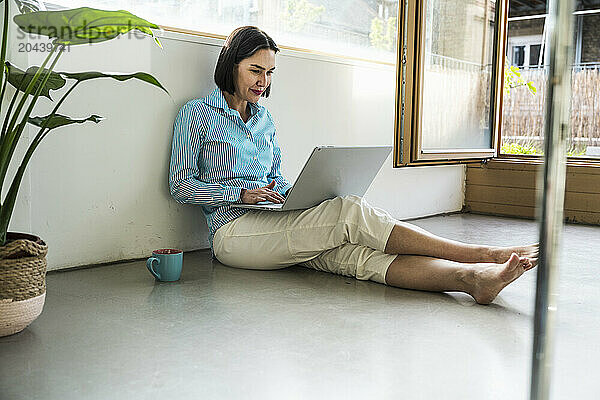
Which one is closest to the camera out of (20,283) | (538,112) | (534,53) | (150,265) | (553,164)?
(553,164)

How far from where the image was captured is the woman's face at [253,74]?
254 centimetres

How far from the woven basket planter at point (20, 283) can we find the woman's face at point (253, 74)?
1.14m

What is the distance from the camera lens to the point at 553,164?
58 cm

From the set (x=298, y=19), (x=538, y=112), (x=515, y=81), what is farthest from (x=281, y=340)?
(x=515, y=81)

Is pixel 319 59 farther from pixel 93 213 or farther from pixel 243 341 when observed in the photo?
pixel 243 341

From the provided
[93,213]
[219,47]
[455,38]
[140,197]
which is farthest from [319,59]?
[93,213]

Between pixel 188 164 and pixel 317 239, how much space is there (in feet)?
1.90

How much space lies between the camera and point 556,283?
0.59 metres

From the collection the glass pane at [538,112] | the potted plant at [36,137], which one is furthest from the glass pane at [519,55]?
the potted plant at [36,137]

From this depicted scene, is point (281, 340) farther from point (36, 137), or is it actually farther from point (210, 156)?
point (210, 156)

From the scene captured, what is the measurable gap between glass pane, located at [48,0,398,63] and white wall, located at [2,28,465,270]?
113 mm

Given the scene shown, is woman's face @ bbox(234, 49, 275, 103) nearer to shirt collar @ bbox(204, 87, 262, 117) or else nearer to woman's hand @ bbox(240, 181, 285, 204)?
shirt collar @ bbox(204, 87, 262, 117)

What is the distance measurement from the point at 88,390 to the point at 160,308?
0.60 metres

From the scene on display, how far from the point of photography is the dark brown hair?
2.53 metres
